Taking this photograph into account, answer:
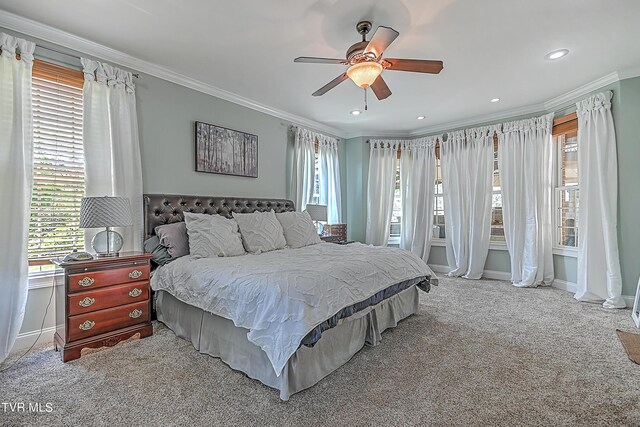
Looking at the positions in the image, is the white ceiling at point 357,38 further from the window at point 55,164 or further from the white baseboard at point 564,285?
the white baseboard at point 564,285

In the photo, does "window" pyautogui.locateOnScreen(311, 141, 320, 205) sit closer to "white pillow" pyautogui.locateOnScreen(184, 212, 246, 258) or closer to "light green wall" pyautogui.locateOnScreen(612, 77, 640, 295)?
"white pillow" pyautogui.locateOnScreen(184, 212, 246, 258)

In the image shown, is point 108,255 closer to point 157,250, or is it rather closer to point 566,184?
point 157,250

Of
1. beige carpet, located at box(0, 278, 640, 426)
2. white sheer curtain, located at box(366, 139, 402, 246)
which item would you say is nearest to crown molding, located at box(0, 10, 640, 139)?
white sheer curtain, located at box(366, 139, 402, 246)

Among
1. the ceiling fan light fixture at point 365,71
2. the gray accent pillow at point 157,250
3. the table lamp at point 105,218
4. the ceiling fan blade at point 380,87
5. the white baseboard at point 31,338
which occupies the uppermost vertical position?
the ceiling fan blade at point 380,87

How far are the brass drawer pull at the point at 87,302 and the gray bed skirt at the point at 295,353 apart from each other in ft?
1.99

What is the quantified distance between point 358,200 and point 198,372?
4444 millimetres

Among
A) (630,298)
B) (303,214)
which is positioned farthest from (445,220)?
(303,214)

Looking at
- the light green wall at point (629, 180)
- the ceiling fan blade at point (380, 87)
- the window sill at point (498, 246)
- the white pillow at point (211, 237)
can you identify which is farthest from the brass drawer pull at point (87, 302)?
the light green wall at point (629, 180)

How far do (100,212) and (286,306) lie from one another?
5.89ft

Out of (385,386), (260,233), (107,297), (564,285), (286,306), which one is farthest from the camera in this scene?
(564,285)

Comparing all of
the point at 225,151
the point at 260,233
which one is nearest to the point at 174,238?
the point at 260,233

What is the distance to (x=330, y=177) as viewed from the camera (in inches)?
220

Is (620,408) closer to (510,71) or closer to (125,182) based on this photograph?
(510,71)

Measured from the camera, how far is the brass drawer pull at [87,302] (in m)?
2.31
